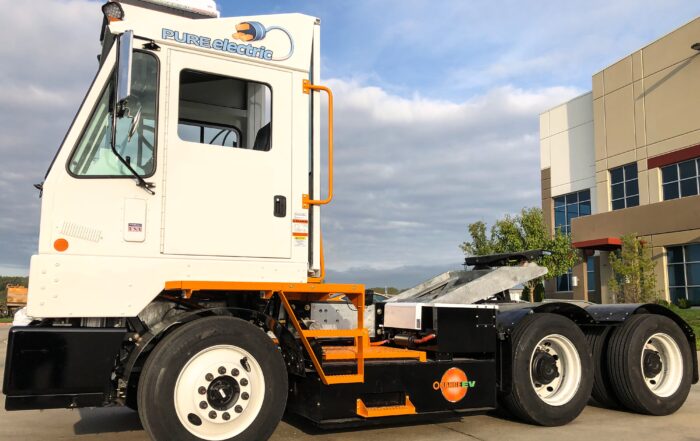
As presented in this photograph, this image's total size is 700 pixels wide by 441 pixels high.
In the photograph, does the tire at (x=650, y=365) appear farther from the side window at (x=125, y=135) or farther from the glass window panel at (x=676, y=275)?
the glass window panel at (x=676, y=275)

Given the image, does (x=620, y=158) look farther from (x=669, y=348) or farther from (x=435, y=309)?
(x=435, y=309)

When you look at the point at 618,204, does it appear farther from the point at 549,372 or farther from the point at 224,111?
the point at 224,111

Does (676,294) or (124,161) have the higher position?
(124,161)

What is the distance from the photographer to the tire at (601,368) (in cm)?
713

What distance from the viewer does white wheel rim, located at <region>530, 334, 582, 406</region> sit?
253 inches

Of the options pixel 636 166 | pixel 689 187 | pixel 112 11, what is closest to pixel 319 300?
pixel 112 11

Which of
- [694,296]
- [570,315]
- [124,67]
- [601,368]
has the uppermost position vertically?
[124,67]

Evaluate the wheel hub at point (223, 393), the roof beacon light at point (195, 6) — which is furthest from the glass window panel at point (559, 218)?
the wheel hub at point (223, 393)

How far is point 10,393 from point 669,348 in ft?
23.2

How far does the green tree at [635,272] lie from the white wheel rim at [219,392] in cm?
2666

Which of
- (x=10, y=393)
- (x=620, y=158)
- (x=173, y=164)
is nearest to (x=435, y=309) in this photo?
(x=173, y=164)

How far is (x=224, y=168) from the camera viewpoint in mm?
5105

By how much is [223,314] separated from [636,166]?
30611 millimetres

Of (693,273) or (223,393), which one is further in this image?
(693,273)
